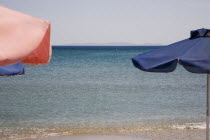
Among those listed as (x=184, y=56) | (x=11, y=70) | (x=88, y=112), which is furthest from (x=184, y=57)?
(x=88, y=112)

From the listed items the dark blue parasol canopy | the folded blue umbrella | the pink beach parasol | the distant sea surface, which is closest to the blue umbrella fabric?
the dark blue parasol canopy

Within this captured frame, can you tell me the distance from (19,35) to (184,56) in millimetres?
2367

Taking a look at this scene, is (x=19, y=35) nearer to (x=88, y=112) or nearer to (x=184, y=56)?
(x=184, y=56)

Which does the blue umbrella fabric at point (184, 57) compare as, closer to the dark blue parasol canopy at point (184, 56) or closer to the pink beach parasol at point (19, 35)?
the dark blue parasol canopy at point (184, 56)

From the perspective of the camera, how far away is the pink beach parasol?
286cm

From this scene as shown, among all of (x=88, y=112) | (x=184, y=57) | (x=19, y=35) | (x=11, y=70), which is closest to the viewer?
(x=19, y=35)

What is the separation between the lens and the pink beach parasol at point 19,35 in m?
2.86

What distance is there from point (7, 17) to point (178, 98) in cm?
1641

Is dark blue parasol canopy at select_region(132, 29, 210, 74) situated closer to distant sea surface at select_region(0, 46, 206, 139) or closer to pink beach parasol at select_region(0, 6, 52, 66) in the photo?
pink beach parasol at select_region(0, 6, 52, 66)

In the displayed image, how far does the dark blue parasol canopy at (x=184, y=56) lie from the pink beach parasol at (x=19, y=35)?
1819 millimetres

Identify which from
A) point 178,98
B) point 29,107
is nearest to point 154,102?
point 178,98

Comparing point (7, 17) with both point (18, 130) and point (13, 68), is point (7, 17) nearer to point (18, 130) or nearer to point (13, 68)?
point (13, 68)

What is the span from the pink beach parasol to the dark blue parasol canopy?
182 centimetres

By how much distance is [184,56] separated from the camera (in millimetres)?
4801
